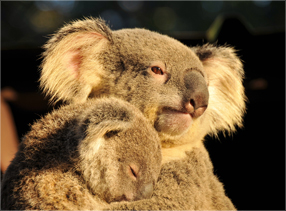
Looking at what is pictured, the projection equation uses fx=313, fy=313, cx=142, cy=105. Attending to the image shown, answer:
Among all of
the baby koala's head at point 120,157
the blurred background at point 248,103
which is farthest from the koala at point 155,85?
the blurred background at point 248,103

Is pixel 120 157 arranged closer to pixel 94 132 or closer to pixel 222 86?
pixel 94 132

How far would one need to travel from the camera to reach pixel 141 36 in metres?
2.19

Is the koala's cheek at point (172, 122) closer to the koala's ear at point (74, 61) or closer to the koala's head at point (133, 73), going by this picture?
the koala's head at point (133, 73)

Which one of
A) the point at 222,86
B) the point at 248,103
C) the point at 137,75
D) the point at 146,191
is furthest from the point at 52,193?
the point at 248,103

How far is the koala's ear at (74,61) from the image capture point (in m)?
2.05

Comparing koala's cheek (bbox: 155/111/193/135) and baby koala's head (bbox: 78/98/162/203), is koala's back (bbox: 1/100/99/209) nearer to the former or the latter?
baby koala's head (bbox: 78/98/162/203)

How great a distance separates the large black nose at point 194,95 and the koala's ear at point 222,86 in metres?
0.53

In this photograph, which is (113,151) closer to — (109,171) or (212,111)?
(109,171)

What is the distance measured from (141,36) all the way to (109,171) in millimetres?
1011

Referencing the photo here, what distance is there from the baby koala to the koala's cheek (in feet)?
0.46

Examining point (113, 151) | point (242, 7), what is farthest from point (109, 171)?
point (242, 7)

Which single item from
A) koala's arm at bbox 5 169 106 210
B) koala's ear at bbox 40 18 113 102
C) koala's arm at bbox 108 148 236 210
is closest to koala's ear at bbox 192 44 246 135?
koala's arm at bbox 108 148 236 210

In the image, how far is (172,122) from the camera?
6.15 feet

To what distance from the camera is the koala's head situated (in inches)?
75.3
